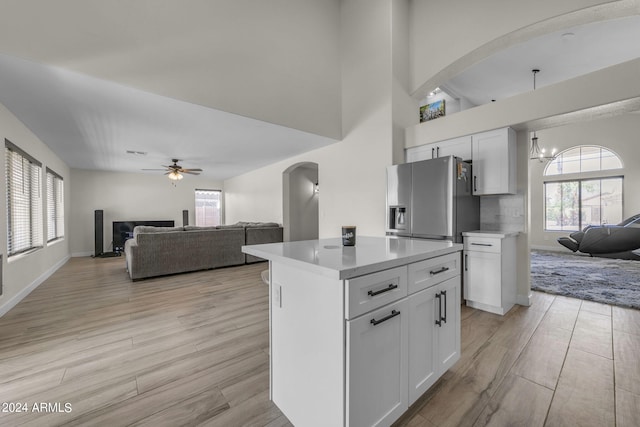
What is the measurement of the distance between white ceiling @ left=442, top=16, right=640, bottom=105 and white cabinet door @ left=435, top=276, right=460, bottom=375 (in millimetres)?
4413

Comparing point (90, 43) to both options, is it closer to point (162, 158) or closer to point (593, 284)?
point (162, 158)

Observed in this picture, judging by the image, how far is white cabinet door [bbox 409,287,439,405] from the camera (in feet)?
4.54

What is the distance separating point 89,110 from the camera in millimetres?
3154

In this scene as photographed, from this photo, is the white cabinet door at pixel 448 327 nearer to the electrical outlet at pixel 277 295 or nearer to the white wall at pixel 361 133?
the electrical outlet at pixel 277 295

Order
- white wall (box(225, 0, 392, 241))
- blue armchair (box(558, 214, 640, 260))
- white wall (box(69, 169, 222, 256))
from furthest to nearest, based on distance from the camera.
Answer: white wall (box(69, 169, 222, 256)) → blue armchair (box(558, 214, 640, 260)) → white wall (box(225, 0, 392, 241))

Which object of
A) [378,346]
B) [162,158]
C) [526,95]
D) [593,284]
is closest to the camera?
[378,346]

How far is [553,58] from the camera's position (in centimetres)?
440

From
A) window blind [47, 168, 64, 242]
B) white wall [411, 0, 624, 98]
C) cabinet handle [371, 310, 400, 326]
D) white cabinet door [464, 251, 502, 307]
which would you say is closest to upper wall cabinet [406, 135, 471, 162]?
white wall [411, 0, 624, 98]

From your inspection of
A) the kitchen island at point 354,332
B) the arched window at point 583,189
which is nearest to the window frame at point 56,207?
the kitchen island at point 354,332

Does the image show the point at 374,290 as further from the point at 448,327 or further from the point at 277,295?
the point at 448,327

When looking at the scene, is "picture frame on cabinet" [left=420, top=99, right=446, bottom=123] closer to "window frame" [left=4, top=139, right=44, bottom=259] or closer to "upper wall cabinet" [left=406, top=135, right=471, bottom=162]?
"upper wall cabinet" [left=406, top=135, right=471, bottom=162]

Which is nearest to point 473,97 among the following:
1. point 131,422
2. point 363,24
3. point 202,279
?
point 363,24

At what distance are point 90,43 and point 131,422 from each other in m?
3.08

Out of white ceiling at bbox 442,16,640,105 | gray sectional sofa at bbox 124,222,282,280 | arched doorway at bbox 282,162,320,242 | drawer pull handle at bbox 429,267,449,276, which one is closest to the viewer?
drawer pull handle at bbox 429,267,449,276
